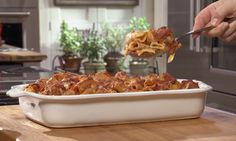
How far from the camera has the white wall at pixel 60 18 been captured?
3.86 m

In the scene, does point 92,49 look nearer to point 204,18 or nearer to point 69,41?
point 69,41

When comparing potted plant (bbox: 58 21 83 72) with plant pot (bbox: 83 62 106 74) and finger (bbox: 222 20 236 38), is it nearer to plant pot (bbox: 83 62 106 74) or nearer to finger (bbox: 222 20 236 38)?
plant pot (bbox: 83 62 106 74)

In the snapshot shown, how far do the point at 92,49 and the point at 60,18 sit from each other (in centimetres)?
39

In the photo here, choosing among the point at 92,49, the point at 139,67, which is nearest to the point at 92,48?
the point at 92,49

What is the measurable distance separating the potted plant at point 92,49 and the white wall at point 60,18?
0.15 m

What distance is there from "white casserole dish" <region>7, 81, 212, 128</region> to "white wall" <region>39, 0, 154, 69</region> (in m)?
2.66

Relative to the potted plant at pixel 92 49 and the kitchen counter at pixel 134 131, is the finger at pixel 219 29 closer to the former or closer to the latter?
the kitchen counter at pixel 134 131

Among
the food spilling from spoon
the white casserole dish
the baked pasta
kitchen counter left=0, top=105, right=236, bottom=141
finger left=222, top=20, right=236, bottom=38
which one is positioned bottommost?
kitchen counter left=0, top=105, right=236, bottom=141

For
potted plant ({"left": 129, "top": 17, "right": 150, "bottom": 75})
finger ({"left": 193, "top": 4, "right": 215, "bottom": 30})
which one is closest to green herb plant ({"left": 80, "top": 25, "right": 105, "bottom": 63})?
potted plant ({"left": 129, "top": 17, "right": 150, "bottom": 75})

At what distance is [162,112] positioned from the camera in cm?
121

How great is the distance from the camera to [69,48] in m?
3.73

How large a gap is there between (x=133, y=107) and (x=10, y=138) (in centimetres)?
28

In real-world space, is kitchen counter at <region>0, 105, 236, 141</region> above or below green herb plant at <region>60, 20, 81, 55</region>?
below

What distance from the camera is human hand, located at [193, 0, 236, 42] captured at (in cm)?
141
